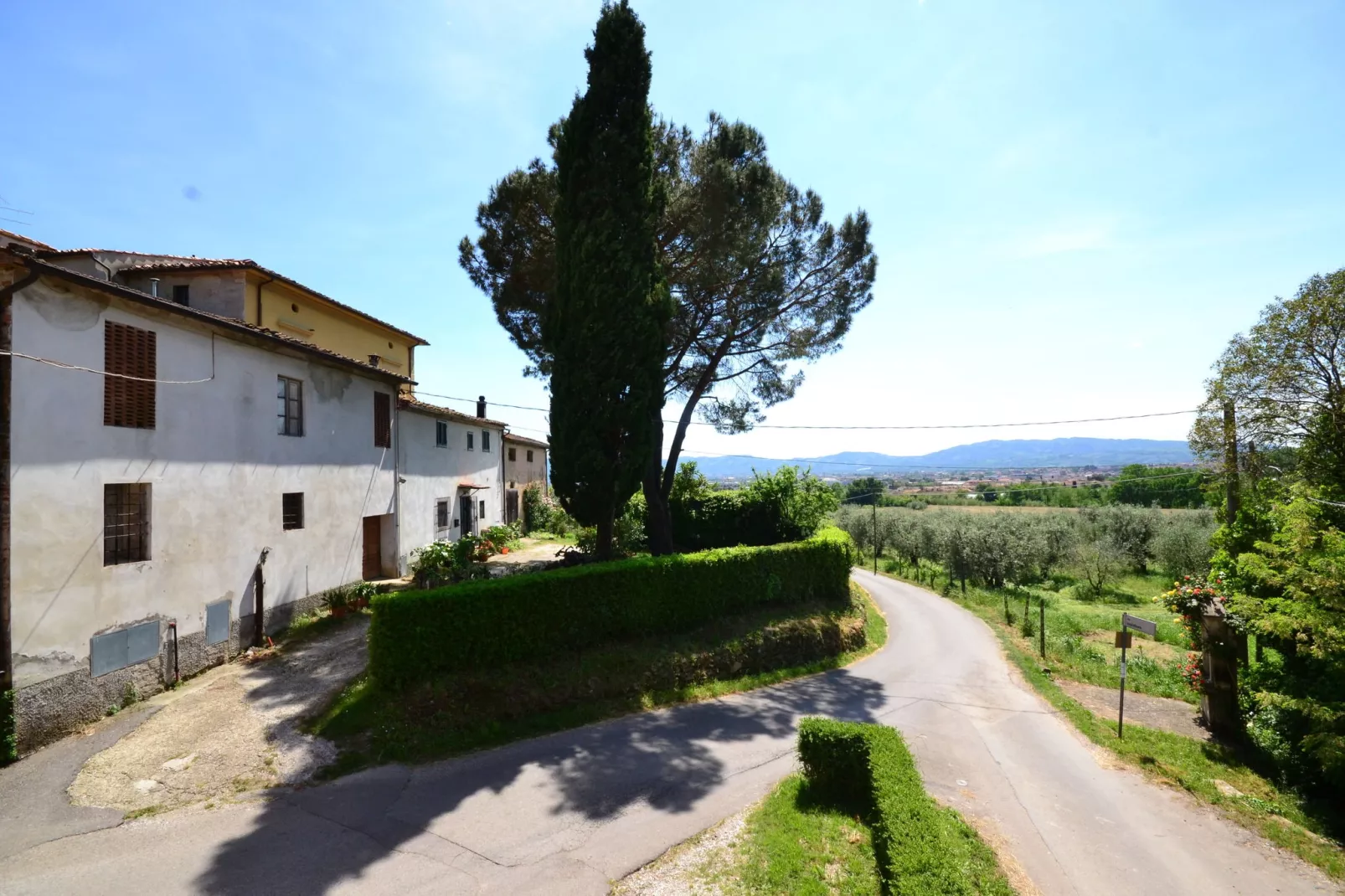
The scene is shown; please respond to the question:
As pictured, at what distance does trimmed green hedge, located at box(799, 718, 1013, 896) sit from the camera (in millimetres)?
5738

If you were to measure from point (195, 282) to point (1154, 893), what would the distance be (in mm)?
24188

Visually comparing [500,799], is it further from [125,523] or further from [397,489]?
[397,489]

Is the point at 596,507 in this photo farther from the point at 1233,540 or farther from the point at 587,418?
the point at 1233,540

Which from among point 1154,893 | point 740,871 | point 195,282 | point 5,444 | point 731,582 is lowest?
point 1154,893

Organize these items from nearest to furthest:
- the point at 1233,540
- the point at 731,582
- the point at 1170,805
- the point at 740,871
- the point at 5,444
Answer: the point at 740,871 < the point at 5,444 < the point at 1170,805 < the point at 731,582 < the point at 1233,540

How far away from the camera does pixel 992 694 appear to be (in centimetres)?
1502

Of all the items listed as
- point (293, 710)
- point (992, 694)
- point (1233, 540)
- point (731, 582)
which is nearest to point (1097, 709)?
point (992, 694)

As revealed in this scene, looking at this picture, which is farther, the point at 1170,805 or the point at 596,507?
the point at 596,507

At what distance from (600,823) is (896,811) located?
3724 mm

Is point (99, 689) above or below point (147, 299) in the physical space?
below

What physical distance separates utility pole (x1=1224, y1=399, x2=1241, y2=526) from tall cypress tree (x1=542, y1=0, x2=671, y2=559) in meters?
18.7

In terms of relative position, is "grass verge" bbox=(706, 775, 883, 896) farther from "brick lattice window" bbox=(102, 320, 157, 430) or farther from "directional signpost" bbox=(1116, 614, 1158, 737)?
"brick lattice window" bbox=(102, 320, 157, 430)

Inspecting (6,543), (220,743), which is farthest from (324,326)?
(220,743)

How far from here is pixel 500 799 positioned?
8.17 m
